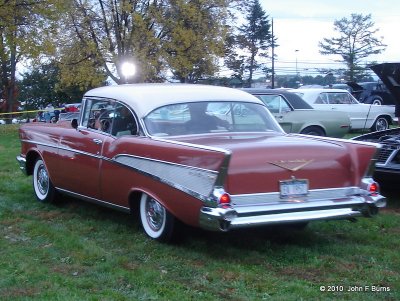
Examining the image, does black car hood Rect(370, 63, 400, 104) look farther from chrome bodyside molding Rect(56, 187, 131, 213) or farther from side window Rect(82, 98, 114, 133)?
chrome bodyside molding Rect(56, 187, 131, 213)

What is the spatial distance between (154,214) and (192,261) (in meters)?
0.77

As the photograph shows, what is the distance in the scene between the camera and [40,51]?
68.3 ft

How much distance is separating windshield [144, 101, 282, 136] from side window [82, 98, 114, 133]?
712 mm

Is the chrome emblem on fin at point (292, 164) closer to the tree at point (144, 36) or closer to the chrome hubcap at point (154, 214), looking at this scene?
the chrome hubcap at point (154, 214)

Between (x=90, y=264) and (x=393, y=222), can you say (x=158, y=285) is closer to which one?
(x=90, y=264)

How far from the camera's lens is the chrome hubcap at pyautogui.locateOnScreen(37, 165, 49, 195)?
7.58m

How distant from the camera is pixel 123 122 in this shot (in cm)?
626

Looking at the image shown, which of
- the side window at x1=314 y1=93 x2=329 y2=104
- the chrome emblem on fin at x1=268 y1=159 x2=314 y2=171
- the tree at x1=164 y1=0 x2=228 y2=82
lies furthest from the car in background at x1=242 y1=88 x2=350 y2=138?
the tree at x1=164 y1=0 x2=228 y2=82

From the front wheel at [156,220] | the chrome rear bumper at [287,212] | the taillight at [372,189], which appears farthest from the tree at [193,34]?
the chrome rear bumper at [287,212]

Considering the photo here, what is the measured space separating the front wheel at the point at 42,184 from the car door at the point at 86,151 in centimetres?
47

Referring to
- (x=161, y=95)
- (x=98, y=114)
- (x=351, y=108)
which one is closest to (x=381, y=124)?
(x=351, y=108)

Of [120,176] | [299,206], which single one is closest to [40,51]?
[120,176]

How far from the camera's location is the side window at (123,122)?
6.09 m

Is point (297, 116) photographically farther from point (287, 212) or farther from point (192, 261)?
point (192, 261)
